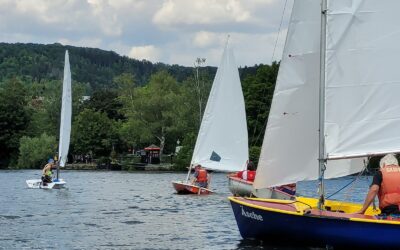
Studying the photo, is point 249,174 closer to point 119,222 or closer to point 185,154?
point 119,222

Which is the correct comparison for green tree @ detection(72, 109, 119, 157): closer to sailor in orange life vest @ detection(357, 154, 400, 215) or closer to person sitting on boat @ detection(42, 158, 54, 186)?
person sitting on boat @ detection(42, 158, 54, 186)

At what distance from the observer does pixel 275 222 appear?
1970cm

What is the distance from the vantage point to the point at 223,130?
4141 cm

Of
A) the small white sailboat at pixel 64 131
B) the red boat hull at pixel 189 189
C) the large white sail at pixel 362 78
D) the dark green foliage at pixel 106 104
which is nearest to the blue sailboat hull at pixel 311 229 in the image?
the large white sail at pixel 362 78

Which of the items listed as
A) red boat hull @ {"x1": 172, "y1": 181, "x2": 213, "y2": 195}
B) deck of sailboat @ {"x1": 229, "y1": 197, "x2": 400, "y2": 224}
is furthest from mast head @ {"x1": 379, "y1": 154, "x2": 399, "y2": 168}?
red boat hull @ {"x1": 172, "y1": 181, "x2": 213, "y2": 195}

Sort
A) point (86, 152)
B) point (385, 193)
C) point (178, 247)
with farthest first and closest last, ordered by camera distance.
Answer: point (86, 152) < point (178, 247) < point (385, 193)

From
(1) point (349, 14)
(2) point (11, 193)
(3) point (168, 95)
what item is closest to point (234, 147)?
(2) point (11, 193)

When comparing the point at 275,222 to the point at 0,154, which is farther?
the point at 0,154

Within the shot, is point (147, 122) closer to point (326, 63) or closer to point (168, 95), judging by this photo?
point (168, 95)

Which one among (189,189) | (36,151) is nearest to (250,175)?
(189,189)

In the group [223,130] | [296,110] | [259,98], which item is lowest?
[296,110]

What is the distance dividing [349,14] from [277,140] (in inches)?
151

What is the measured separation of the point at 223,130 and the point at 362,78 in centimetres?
2253

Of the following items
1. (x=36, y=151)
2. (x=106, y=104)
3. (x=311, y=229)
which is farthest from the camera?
(x=106, y=104)
